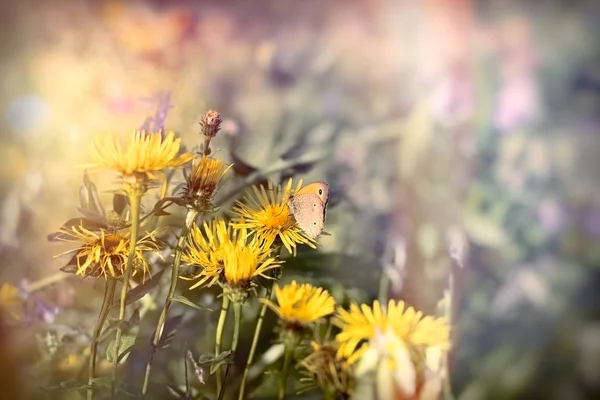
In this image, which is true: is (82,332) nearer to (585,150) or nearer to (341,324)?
(341,324)

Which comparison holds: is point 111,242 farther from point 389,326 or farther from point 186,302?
point 389,326

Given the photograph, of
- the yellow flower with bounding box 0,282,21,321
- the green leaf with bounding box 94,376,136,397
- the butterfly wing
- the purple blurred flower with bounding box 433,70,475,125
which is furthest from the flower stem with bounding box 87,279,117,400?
the purple blurred flower with bounding box 433,70,475,125

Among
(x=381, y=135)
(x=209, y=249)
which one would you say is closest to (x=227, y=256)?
(x=209, y=249)

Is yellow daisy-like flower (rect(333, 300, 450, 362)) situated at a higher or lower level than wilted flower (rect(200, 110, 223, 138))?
lower

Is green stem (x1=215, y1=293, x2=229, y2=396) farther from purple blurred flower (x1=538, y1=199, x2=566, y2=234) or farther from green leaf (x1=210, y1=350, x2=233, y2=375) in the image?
purple blurred flower (x1=538, y1=199, x2=566, y2=234)

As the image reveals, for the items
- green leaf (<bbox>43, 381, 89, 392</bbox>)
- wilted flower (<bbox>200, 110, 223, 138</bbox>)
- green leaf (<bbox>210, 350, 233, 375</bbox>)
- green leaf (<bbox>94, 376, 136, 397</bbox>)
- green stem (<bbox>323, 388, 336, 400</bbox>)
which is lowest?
green leaf (<bbox>43, 381, 89, 392</bbox>)

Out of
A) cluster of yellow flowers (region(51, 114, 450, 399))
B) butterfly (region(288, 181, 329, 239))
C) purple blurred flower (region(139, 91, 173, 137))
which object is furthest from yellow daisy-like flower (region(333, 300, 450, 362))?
purple blurred flower (region(139, 91, 173, 137))

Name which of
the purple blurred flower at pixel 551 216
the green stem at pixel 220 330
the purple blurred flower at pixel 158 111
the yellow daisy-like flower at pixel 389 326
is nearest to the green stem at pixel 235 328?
the green stem at pixel 220 330
